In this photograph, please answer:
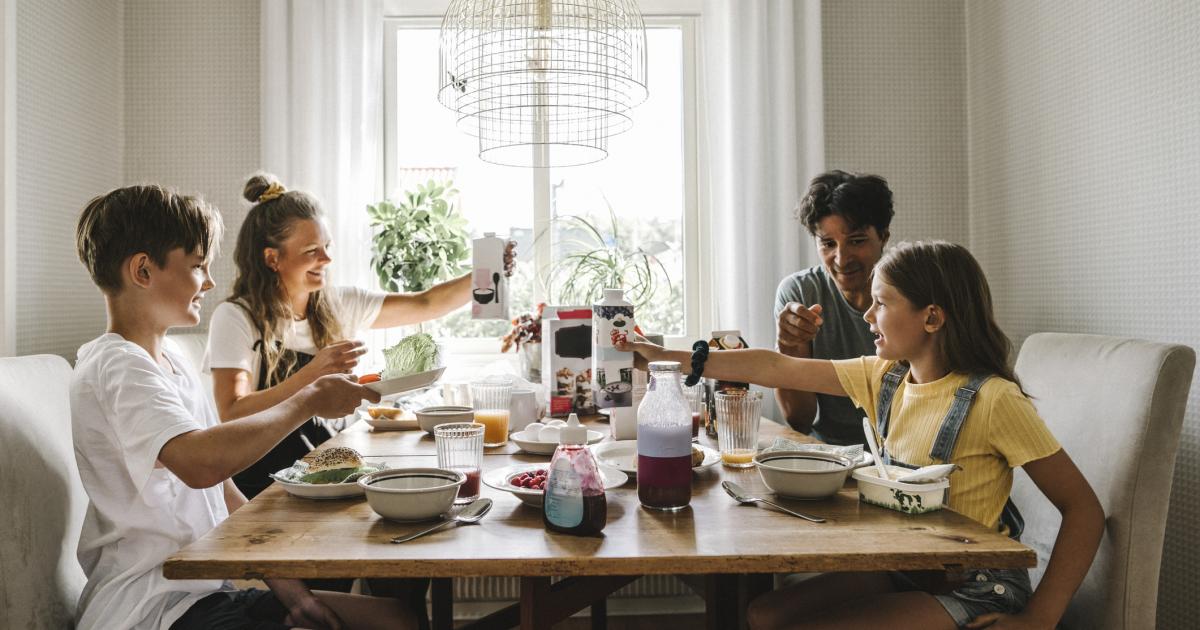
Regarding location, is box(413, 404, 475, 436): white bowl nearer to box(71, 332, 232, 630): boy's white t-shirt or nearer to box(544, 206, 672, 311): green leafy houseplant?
box(71, 332, 232, 630): boy's white t-shirt

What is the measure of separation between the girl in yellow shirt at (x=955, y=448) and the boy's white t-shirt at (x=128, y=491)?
1065mm

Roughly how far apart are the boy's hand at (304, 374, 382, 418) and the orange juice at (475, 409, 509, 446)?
0.34 meters

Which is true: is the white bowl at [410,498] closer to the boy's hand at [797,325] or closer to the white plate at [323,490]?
the white plate at [323,490]

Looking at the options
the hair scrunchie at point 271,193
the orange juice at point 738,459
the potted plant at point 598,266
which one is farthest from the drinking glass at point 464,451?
the potted plant at point 598,266

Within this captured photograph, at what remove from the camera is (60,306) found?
7.95 feet

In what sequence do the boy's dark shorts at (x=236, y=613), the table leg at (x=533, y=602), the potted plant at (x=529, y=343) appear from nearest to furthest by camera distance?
the table leg at (x=533, y=602), the boy's dark shorts at (x=236, y=613), the potted plant at (x=529, y=343)

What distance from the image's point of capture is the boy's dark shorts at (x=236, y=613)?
119 centimetres

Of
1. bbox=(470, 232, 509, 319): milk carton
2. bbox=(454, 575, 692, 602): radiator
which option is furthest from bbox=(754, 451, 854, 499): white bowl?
bbox=(454, 575, 692, 602): radiator

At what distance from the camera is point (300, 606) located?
1.28 metres

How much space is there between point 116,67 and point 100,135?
0.30 meters

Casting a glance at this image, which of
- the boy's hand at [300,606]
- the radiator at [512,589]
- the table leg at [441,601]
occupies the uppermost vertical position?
the boy's hand at [300,606]

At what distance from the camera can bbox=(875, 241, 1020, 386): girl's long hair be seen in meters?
1.42

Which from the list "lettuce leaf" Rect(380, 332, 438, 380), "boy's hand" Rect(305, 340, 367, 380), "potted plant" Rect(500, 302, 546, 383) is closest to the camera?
"boy's hand" Rect(305, 340, 367, 380)

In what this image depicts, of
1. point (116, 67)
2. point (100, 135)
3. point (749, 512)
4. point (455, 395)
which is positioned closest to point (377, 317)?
point (455, 395)
